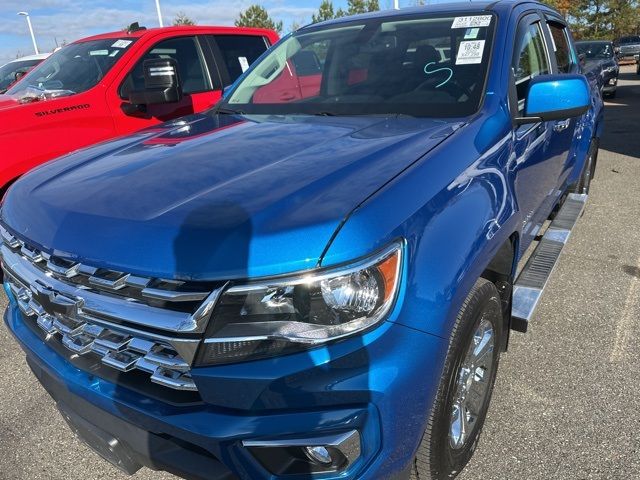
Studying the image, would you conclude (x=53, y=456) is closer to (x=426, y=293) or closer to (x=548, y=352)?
(x=426, y=293)

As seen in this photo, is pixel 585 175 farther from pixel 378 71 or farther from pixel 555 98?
pixel 378 71

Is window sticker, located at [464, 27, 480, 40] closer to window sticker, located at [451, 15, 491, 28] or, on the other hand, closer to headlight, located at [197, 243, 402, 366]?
window sticker, located at [451, 15, 491, 28]

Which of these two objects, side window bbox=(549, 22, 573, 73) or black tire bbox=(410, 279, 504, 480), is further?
side window bbox=(549, 22, 573, 73)

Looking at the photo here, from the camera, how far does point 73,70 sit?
186 inches

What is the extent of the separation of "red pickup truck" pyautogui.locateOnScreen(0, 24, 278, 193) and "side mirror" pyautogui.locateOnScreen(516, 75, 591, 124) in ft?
8.97

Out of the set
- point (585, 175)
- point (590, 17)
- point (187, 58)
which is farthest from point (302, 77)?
point (590, 17)

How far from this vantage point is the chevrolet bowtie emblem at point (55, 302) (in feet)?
5.48

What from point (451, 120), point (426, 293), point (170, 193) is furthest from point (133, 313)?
point (451, 120)

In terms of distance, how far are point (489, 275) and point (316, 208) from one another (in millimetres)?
1045

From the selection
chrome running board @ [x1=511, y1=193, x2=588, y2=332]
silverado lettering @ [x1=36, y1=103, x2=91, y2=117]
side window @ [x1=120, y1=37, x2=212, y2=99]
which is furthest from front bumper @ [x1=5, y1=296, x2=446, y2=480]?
side window @ [x1=120, y1=37, x2=212, y2=99]

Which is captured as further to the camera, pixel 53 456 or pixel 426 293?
pixel 53 456

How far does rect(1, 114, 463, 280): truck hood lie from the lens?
1.42m

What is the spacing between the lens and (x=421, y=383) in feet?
4.91

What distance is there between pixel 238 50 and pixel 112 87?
5.20ft
